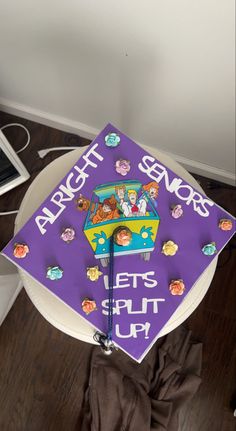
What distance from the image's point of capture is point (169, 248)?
870 millimetres

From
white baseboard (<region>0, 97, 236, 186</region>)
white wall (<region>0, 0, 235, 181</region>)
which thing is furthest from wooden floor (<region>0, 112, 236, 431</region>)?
white wall (<region>0, 0, 235, 181</region>)

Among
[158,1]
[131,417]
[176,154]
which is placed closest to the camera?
[158,1]

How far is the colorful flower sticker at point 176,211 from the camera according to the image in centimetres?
90

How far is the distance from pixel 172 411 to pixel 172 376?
0.33 feet

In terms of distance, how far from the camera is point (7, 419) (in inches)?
51.2

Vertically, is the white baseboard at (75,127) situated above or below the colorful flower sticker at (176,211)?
below

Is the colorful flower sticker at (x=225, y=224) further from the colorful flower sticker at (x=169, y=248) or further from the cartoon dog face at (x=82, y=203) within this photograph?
the cartoon dog face at (x=82, y=203)

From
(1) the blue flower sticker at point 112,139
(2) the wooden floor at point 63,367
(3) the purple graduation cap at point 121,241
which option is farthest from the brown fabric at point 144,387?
(1) the blue flower sticker at point 112,139

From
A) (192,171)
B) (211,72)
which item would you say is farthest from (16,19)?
(192,171)

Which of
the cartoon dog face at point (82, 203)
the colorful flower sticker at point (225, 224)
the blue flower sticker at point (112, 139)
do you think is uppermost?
the blue flower sticker at point (112, 139)

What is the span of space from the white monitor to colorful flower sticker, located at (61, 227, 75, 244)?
0.57m

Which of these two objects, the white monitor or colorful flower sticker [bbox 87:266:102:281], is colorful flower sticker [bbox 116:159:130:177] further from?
the white monitor

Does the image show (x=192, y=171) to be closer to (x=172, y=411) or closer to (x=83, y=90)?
(x=83, y=90)

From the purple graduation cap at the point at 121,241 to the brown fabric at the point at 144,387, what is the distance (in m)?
0.50
